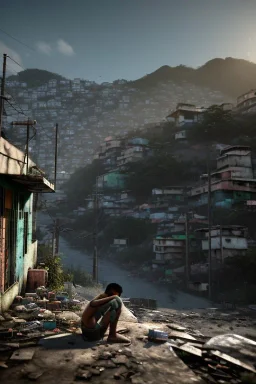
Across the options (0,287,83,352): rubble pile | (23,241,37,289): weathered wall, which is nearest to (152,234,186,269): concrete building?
(23,241,37,289): weathered wall

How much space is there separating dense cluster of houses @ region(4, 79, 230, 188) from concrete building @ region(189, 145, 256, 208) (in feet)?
281

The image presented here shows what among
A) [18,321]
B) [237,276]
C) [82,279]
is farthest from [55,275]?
[237,276]

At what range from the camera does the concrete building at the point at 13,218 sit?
8375 mm

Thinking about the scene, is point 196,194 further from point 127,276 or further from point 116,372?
point 116,372

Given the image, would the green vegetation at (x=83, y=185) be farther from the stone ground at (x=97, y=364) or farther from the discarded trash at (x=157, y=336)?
the stone ground at (x=97, y=364)

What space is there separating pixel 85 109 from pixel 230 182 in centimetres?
13303

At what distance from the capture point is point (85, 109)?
541 ft

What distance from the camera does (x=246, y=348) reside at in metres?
6.47

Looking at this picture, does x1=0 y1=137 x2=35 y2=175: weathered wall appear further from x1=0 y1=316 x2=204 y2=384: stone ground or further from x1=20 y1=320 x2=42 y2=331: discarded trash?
x1=0 y1=316 x2=204 y2=384: stone ground

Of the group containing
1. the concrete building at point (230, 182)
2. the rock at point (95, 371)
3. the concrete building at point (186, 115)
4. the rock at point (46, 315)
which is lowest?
the rock at point (46, 315)

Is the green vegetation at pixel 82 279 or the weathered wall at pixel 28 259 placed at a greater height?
the weathered wall at pixel 28 259

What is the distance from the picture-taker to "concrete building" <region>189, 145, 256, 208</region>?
4538 cm

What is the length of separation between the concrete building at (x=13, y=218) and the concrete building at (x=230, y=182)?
124 feet

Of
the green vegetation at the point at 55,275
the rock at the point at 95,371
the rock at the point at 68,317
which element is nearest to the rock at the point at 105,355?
the rock at the point at 95,371
